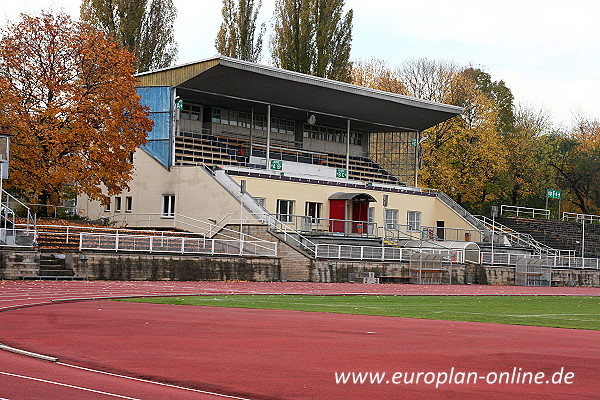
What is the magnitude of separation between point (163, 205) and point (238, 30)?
18323 mm

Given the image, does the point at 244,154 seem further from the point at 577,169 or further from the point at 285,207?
the point at 577,169

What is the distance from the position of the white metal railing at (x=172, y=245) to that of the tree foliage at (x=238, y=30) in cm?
2582

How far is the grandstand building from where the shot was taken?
Result: 165 feet

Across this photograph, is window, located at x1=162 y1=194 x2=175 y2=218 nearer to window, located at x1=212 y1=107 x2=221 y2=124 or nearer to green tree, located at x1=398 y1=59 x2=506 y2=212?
window, located at x1=212 y1=107 x2=221 y2=124

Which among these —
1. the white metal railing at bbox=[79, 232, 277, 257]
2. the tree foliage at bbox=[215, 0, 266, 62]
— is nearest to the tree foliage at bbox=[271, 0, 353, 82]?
the tree foliage at bbox=[215, 0, 266, 62]

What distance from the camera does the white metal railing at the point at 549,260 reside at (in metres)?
50.1

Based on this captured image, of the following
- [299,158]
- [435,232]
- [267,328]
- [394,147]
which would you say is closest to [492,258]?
[435,232]

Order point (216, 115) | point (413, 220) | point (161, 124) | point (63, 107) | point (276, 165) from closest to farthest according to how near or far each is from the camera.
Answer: point (63, 107) → point (161, 124) → point (276, 165) → point (216, 115) → point (413, 220)

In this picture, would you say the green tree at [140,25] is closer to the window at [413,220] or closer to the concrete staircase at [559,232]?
the window at [413,220]

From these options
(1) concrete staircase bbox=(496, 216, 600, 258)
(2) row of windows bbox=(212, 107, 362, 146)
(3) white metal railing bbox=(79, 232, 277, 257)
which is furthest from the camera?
(1) concrete staircase bbox=(496, 216, 600, 258)

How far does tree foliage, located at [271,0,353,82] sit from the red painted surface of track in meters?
45.5

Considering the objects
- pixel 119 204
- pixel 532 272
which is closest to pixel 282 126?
pixel 119 204

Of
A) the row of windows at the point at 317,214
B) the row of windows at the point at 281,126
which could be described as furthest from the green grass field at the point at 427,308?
the row of windows at the point at 281,126

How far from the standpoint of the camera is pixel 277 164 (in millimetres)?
56688
